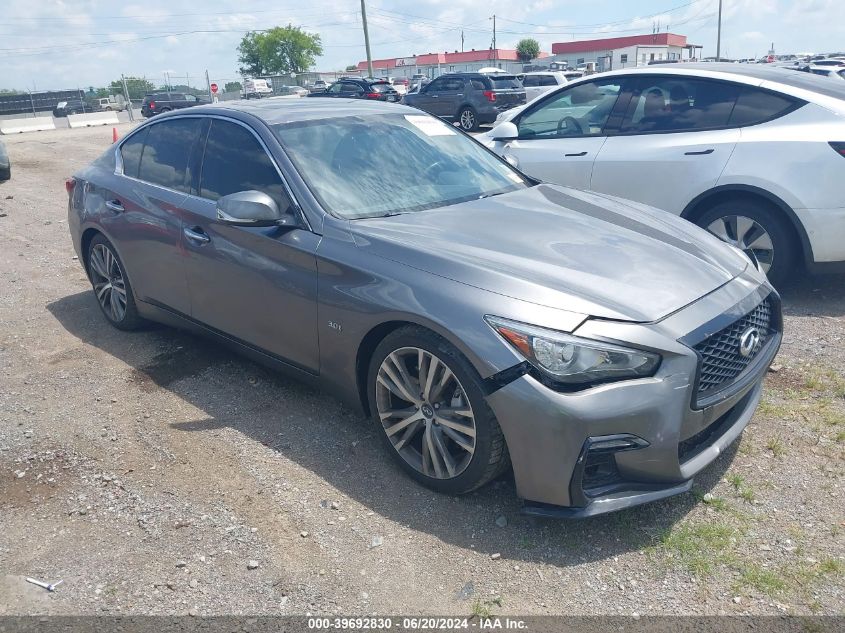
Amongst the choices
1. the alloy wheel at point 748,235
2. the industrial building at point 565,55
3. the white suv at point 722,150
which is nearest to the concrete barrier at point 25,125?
the white suv at point 722,150

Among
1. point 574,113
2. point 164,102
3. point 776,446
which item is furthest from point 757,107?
point 164,102

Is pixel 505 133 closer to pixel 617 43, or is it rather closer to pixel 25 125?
pixel 25 125

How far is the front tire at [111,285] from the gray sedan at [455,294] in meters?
0.30

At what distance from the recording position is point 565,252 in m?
3.23

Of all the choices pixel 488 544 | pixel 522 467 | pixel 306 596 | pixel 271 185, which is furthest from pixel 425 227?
pixel 306 596

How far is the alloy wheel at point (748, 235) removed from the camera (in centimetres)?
539

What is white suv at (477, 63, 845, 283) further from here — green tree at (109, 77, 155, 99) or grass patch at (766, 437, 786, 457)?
green tree at (109, 77, 155, 99)

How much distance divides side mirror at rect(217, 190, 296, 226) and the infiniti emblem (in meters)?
2.22

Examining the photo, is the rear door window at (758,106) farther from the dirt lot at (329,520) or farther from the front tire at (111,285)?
the front tire at (111,285)

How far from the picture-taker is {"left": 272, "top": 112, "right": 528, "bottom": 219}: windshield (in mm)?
3732

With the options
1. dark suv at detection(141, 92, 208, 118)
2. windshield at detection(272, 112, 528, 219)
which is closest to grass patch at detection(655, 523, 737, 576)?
windshield at detection(272, 112, 528, 219)

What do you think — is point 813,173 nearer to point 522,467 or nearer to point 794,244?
point 794,244

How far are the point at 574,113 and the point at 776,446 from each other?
12.9ft

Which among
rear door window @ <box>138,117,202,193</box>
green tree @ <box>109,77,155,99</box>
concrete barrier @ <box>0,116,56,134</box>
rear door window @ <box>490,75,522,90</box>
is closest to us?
rear door window @ <box>138,117,202,193</box>
